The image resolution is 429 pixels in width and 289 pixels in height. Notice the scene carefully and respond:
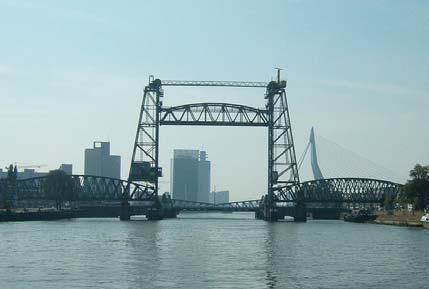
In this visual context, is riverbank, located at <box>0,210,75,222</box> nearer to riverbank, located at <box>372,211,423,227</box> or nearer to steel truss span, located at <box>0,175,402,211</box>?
steel truss span, located at <box>0,175,402,211</box>

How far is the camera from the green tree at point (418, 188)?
13912 cm

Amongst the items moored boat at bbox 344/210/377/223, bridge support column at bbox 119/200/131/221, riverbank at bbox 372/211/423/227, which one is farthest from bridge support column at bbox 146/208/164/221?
riverbank at bbox 372/211/423/227

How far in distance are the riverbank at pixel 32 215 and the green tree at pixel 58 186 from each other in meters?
6.61

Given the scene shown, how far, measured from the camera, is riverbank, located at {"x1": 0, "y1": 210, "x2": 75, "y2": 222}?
13719cm

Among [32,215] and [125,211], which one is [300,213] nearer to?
[125,211]

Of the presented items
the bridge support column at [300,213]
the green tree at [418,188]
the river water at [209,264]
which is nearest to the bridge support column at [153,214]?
the bridge support column at [300,213]

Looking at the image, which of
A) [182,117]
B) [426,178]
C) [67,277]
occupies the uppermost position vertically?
[182,117]

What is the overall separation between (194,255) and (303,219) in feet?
337

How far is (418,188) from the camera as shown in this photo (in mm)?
139000

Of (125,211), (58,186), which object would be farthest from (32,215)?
(58,186)

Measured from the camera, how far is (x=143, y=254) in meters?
59.7

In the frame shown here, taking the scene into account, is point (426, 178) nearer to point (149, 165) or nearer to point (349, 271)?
point (149, 165)

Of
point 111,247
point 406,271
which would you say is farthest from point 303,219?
point 406,271

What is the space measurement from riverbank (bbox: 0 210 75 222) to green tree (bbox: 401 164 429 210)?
66.5 m
